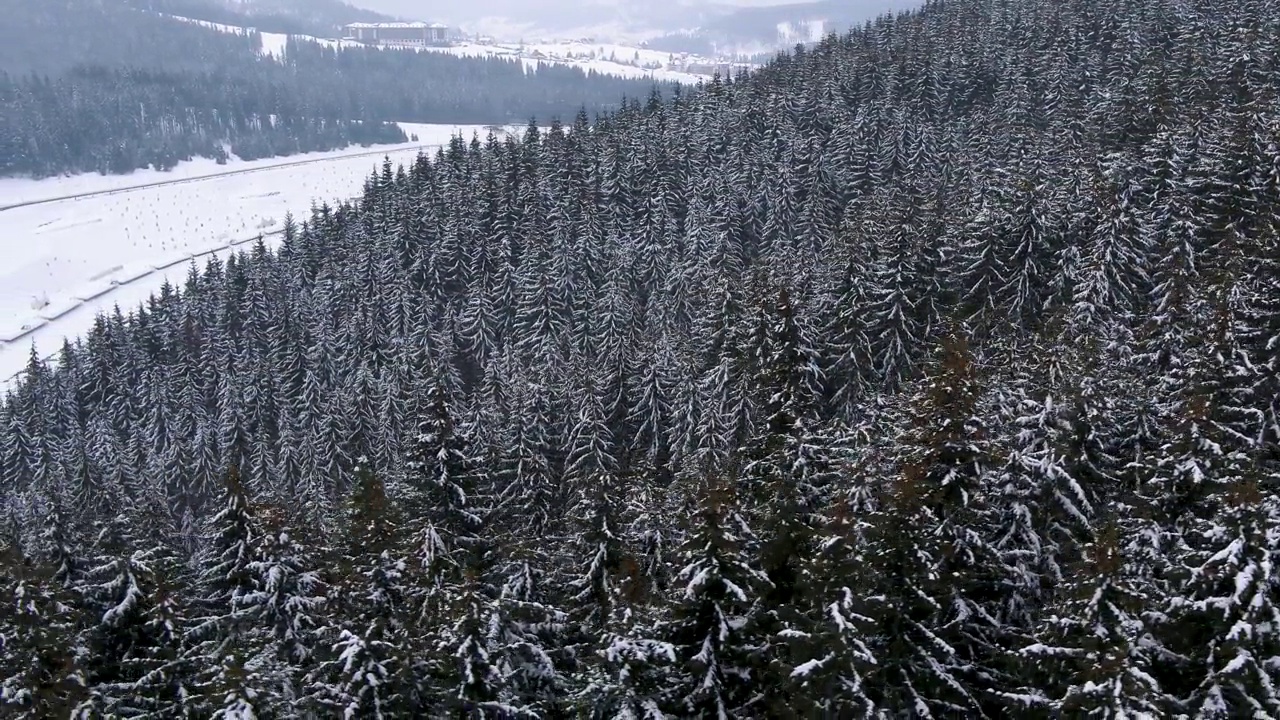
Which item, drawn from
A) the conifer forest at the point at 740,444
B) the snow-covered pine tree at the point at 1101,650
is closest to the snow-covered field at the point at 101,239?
the conifer forest at the point at 740,444

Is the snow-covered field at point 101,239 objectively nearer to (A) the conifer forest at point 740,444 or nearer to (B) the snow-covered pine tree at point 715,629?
(A) the conifer forest at point 740,444

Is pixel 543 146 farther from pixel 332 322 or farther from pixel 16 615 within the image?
pixel 16 615

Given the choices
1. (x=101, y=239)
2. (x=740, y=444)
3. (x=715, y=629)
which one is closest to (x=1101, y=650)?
(x=715, y=629)

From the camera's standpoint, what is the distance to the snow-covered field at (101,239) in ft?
415

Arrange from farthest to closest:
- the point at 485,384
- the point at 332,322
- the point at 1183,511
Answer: the point at 332,322
the point at 485,384
the point at 1183,511

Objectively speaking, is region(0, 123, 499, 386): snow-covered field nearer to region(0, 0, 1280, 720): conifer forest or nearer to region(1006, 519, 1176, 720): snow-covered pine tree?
region(0, 0, 1280, 720): conifer forest

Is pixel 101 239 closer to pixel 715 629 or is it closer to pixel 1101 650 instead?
pixel 715 629

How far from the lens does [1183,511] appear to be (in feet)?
53.8

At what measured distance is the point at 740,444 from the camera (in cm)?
3388

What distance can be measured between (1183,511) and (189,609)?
26218mm

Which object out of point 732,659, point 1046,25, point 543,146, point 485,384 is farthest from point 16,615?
point 1046,25

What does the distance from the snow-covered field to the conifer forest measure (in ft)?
200

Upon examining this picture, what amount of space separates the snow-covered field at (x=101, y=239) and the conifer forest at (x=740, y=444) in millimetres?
60841

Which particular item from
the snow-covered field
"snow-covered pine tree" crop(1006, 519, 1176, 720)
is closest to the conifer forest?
"snow-covered pine tree" crop(1006, 519, 1176, 720)
